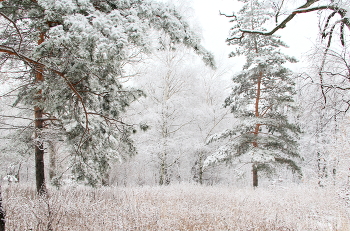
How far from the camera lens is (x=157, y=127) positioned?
1280 centimetres

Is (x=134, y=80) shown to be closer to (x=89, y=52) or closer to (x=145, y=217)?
(x=89, y=52)

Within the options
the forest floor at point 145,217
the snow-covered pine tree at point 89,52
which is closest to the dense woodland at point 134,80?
the snow-covered pine tree at point 89,52

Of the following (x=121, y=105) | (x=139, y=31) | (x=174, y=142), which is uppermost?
(x=139, y=31)

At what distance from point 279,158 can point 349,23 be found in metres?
7.65

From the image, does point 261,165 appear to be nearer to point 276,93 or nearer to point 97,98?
point 276,93

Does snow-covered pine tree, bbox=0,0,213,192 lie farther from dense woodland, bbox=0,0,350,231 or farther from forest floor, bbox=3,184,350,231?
forest floor, bbox=3,184,350,231

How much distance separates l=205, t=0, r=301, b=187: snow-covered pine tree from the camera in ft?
32.4

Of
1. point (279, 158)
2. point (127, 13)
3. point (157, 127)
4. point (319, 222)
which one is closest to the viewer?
point (127, 13)

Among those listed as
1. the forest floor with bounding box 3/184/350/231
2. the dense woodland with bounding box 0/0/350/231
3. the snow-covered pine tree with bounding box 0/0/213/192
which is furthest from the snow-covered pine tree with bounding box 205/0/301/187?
the snow-covered pine tree with bounding box 0/0/213/192

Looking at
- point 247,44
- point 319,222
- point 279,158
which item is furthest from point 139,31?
point 279,158

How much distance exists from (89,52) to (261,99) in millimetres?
10044

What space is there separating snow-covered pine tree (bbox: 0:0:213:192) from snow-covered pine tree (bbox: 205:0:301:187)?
21.5 ft

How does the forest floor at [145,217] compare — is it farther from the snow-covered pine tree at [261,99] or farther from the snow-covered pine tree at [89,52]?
the snow-covered pine tree at [261,99]

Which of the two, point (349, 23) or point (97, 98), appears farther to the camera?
point (97, 98)
